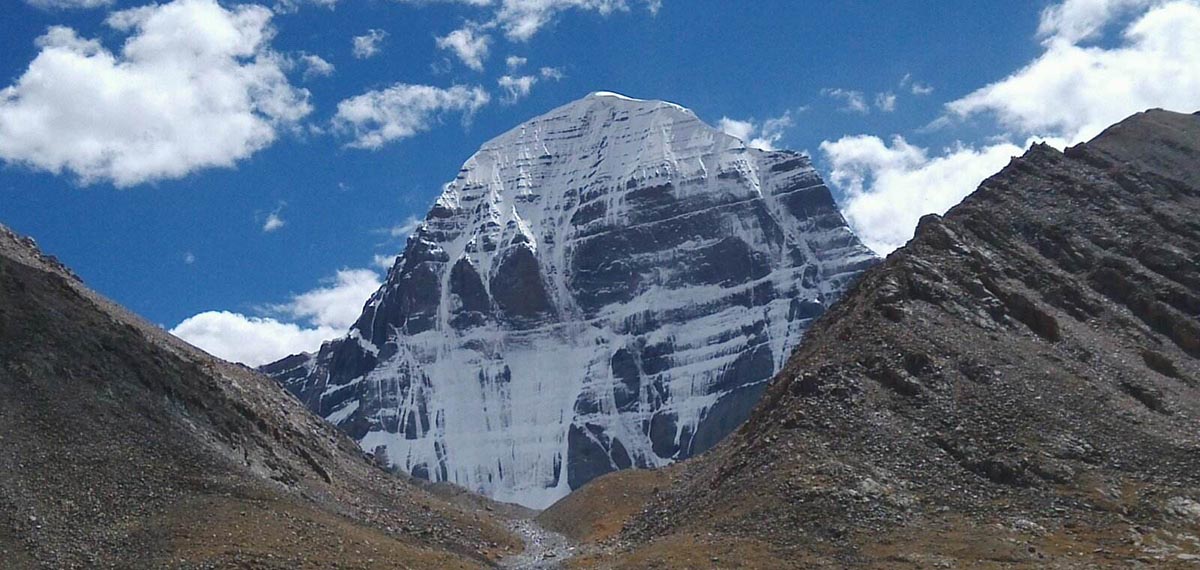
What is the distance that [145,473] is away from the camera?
75375 mm

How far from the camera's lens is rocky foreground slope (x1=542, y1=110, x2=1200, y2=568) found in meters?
70.7

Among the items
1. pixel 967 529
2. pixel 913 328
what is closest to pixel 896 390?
pixel 913 328

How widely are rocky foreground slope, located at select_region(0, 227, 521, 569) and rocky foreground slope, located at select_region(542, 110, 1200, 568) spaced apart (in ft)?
55.1

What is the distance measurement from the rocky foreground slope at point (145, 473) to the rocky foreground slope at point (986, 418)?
1678cm

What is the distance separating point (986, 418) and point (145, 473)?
51227mm

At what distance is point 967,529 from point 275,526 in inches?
1498

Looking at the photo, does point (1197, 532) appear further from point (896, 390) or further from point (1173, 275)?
point (1173, 275)

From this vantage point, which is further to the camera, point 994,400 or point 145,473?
point 994,400

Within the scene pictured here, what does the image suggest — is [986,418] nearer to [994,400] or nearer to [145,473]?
[994,400]

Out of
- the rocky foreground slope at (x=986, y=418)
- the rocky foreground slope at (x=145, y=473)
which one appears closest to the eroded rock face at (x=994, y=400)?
the rocky foreground slope at (x=986, y=418)

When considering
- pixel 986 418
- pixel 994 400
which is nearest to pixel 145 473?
pixel 986 418

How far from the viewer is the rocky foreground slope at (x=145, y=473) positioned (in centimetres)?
6756

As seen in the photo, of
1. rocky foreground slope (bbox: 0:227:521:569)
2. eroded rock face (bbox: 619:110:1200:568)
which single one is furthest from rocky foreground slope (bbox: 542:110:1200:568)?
rocky foreground slope (bbox: 0:227:521:569)

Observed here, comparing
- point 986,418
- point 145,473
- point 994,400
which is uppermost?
point 145,473
